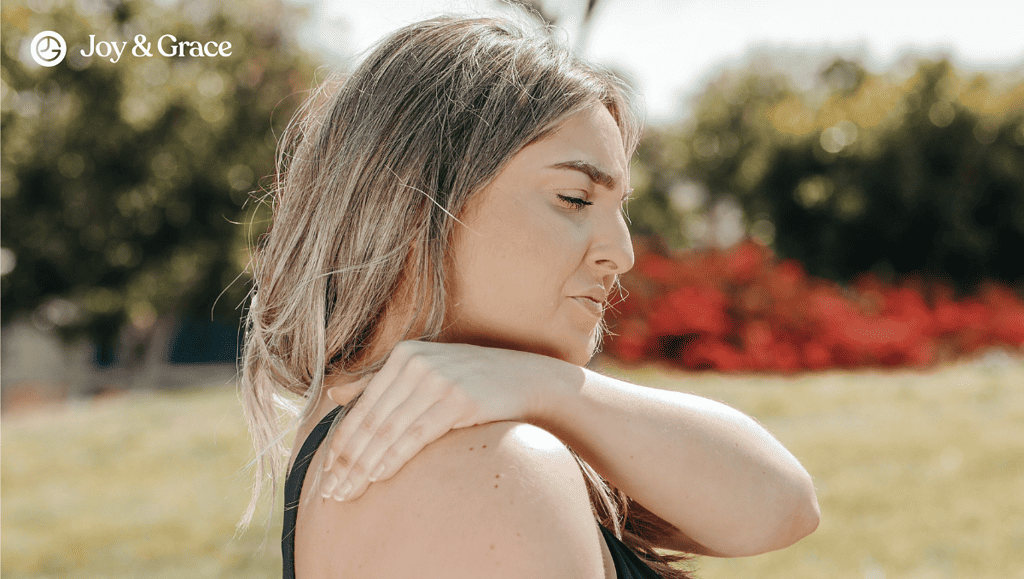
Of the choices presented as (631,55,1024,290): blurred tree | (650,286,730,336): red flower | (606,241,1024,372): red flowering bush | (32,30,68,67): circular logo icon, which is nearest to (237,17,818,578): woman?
(606,241,1024,372): red flowering bush

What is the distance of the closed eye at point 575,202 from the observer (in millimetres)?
1498

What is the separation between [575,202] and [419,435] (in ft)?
1.78

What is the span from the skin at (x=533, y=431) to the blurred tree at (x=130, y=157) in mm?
13319

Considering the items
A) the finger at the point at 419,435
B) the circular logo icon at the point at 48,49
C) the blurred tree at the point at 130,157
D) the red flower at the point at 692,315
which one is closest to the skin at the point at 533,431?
the finger at the point at 419,435

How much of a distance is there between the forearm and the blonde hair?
0.31 metres

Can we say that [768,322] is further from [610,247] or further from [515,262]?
[515,262]

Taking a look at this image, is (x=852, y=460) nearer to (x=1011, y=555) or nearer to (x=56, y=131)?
(x=1011, y=555)

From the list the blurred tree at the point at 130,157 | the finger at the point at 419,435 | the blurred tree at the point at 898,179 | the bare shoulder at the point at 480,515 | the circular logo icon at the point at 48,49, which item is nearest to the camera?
the bare shoulder at the point at 480,515

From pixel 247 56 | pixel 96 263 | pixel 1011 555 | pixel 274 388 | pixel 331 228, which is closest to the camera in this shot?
pixel 331 228

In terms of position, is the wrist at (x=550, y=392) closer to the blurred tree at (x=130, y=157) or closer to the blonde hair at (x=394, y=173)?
the blonde hair at (x=394, y=173)

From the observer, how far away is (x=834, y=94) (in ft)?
54.5

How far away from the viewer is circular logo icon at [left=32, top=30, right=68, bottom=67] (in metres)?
12.4

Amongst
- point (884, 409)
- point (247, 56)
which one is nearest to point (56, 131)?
point (247, 56)

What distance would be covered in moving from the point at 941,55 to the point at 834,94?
241cm
